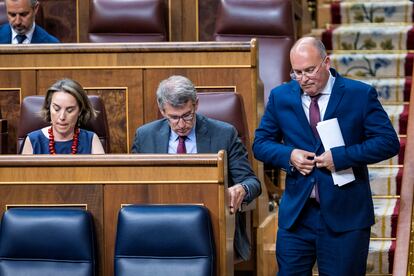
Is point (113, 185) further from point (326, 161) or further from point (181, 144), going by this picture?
point (326, 161)

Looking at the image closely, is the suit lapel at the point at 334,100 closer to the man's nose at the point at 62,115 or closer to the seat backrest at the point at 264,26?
the man's nose at the point at 62,115

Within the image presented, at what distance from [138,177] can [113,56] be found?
1.82 ft

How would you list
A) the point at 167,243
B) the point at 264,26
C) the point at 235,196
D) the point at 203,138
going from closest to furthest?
the point at 167,243, the point at 235,196, the point at 203,138, the point at 264,26

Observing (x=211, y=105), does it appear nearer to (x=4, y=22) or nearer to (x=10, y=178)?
(x=10, y=178)

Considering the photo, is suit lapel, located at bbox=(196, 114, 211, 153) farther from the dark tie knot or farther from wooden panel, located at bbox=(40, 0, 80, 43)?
wooden panel, located at bbox=(40, 0, 80, 43)

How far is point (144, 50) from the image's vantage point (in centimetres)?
202

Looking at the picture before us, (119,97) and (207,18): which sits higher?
(207,18)

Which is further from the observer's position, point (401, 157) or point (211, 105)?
point (401, 157)

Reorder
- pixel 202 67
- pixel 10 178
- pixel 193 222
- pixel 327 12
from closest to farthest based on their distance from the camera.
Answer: pixel 193 222 → pixel 10 178 → pixel 202 67 → pixel 327 12

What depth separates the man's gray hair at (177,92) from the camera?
1.62 m

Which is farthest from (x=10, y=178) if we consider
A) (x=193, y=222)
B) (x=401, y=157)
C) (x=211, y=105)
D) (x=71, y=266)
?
(x=401, y=157)

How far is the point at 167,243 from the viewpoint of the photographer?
1.46 meters

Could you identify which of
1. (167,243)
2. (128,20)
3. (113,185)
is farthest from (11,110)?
(167,243)

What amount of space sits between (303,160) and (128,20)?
101 cm
